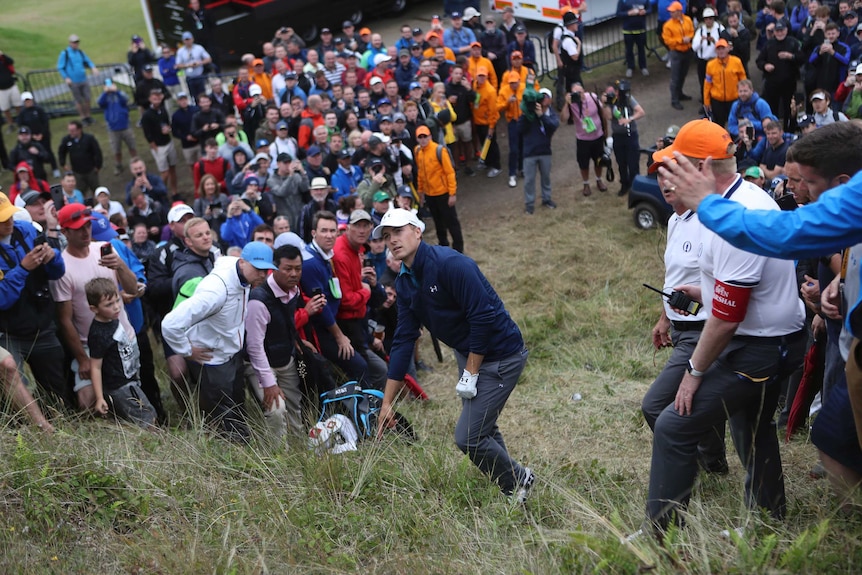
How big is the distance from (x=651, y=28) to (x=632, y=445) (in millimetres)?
15277

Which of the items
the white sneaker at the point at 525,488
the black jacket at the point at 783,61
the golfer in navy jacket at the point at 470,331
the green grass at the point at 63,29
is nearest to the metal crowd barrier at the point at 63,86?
the green grass at the point at 63,29

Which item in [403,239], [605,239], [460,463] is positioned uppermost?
[403,239]

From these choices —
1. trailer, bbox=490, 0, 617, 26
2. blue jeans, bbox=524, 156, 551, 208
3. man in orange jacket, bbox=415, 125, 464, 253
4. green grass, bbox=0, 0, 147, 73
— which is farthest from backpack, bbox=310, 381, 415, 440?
green grass, bbox=0, 0, 147, 73

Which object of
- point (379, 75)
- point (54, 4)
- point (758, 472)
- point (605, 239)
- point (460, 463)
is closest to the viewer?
point (758, 472)

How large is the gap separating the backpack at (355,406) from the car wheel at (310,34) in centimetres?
1590

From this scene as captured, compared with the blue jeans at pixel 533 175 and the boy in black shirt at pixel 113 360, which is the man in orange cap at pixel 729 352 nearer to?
the boy in black shirt at pixel 113 360

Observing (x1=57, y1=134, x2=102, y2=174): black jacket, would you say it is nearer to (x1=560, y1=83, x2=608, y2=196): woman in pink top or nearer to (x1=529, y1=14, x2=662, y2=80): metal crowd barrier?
(x1=560, y1=83, x2=608, y2=196): woman in pink top

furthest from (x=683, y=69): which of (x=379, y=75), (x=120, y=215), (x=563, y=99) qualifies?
(x=120, y=215)

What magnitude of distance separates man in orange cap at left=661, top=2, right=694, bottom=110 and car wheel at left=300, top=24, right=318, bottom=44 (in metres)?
8.77

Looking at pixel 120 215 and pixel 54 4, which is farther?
pixel 54 4

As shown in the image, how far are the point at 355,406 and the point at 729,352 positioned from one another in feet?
10.4

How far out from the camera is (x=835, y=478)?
3844 mm

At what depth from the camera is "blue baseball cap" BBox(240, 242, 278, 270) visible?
6035mm

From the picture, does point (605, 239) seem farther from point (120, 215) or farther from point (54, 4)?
point (54, 4)
